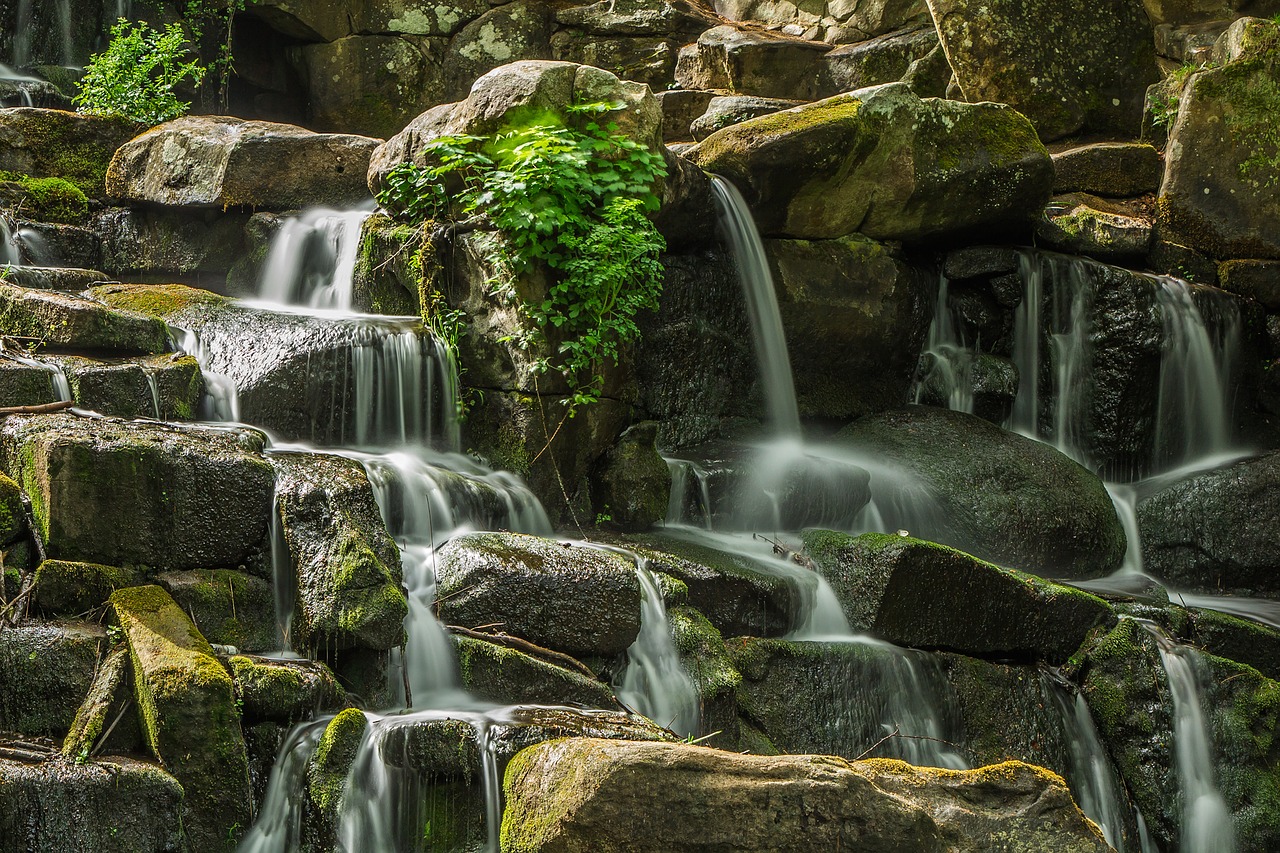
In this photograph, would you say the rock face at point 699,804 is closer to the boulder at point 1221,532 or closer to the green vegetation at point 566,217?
the green vegetation at point 566,217

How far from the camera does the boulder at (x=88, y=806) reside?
12.0ft

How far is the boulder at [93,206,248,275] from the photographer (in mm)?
9102

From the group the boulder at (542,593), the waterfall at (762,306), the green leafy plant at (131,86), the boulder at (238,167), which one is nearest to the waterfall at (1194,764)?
the boulder at (542,593)

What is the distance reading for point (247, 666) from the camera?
4.46 metres

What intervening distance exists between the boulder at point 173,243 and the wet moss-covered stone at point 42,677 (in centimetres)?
518

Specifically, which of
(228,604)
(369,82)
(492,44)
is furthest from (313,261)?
(492,44)

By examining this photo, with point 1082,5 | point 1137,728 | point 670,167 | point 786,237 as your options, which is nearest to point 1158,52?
point 1082,5

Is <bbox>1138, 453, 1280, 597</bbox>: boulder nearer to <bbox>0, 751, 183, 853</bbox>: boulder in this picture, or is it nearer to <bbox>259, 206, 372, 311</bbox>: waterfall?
<bbox>259, 206, 372, 311</bbox>: waterfall

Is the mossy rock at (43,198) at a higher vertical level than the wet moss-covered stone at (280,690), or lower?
higher

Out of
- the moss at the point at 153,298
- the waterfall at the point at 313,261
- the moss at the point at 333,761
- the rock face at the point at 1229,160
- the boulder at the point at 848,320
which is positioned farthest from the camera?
the rock face at the point at 1229,160

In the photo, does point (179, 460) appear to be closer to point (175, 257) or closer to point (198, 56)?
point (175, 257)

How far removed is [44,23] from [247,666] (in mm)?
10514

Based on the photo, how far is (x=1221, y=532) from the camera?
915cm

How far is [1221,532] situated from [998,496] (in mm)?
1820
